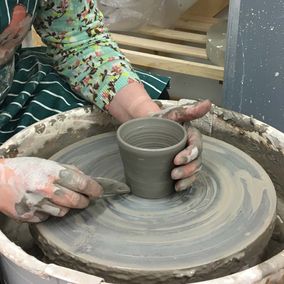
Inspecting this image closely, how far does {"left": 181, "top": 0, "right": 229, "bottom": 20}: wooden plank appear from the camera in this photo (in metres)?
2.50

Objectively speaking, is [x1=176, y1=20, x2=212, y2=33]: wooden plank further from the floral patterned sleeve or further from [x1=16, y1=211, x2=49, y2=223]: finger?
[x1=16, y1=211, x2=49, y2=223]: finger

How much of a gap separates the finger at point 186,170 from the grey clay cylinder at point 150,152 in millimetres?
15

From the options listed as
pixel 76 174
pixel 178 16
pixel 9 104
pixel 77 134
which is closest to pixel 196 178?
pixel 76 174

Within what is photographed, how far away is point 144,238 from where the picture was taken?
3.34 ft

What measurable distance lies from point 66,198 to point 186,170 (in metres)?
0.25

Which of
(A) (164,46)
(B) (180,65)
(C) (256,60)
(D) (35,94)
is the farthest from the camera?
(A) (164,46)

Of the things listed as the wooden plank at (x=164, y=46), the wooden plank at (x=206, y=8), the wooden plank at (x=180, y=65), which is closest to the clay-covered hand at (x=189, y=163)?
the wooden plank at (x=180, y=65)

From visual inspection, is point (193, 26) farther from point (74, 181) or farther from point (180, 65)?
point (74, 181)

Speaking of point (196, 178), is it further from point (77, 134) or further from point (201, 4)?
point (201, 4)

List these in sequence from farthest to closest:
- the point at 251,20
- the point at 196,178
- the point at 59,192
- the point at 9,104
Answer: the point at 251,20 → the point at 9,104 → the point at 196,178 → the point at 59,192

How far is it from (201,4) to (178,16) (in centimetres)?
17

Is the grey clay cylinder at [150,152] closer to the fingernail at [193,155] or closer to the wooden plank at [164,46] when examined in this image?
the fingernail at [193,155]

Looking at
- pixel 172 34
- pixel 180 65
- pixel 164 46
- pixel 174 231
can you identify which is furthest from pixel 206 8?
pixel 174 231

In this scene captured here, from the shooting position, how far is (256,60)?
1727mm
